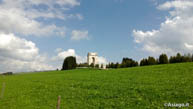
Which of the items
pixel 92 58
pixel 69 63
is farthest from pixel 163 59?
pixel 92 58

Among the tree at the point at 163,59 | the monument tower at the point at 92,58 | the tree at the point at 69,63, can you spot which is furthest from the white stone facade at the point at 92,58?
the tree at the point at 163,59

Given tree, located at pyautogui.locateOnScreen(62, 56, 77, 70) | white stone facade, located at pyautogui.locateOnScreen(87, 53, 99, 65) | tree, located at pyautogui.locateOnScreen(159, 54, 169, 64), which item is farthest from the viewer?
white stone facade, located at pyautogui.locateOnScreen(87, 53, 99, 65)

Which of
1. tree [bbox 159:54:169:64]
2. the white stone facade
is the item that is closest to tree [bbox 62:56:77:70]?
the white stone facade

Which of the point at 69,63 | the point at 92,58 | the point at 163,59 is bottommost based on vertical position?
the point at 69,63

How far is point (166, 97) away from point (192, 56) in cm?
5056

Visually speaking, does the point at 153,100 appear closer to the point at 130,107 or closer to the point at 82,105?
the point at 130,107

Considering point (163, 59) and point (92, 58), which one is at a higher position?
point (92, 58)

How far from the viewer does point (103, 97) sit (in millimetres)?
13336

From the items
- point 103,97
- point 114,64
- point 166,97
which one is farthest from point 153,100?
point 114,64

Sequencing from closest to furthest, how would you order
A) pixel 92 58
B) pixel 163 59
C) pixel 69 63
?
pixel 163 59 → pixel 69 63 → pixel 92 58

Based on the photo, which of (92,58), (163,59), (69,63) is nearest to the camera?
(163,59)

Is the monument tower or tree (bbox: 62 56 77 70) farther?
the monument tower

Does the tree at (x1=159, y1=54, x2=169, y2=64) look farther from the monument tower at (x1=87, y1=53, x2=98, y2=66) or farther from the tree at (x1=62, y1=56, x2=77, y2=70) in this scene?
the monument tower at (x1=87, y1=53, x2=98, y2=66)

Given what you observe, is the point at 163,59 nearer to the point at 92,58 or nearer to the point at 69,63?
the point at 69,63
